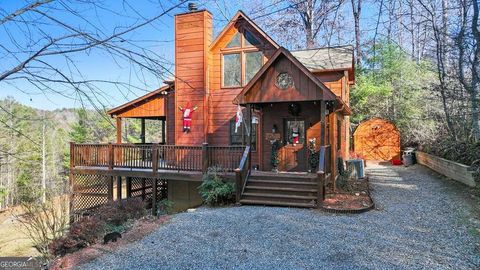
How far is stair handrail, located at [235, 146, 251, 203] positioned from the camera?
943 centimetres

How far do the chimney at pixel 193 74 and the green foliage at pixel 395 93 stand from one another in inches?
489

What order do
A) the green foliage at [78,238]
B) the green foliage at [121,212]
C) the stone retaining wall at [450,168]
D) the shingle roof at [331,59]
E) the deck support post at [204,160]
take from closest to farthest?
the green foliage at [78,238], the green foliage at [121,212], the stone retaining wall at [450,168], the deck support post at [204,160], the shingle roof at [331,59]

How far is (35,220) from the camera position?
21.3ft

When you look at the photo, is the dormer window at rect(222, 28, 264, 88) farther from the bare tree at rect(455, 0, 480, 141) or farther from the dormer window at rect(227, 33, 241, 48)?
the bare tree at rect(455, 0, 480, 141)

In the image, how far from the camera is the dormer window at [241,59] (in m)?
12.8

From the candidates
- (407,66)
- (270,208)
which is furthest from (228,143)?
(407,66)

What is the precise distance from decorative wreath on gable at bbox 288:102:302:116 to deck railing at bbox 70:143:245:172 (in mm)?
2591

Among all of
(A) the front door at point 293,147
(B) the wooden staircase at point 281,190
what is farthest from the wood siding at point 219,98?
(B) the wooden staircase at point 281,190

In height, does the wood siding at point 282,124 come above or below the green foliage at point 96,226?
above

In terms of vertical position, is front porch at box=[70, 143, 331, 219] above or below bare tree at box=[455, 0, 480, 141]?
below

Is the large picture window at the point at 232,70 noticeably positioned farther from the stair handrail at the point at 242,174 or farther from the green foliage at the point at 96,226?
the green foliage at the point at 96,226

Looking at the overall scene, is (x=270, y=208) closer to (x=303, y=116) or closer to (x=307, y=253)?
(x=307, y=253)

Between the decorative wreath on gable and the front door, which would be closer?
the decorative wreath on gable

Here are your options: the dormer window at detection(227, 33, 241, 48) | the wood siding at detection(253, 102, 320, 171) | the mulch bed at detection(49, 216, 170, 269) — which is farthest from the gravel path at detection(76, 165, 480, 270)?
the dormer window at detection(227, 33, 241, 48)
